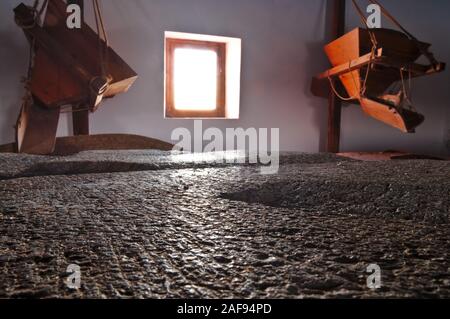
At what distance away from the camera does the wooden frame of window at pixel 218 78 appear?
411 centimetres

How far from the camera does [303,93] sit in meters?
4.55

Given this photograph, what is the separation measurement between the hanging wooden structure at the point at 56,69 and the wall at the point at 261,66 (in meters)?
0.60

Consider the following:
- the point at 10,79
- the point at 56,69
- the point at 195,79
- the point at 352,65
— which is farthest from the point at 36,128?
the point at 352,65

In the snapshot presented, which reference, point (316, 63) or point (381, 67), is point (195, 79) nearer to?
point (316, 63)

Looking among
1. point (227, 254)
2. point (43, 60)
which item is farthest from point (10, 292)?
point (43, 60)

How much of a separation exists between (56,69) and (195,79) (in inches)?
64.7

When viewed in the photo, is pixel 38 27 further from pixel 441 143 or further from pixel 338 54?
pixel 441 143

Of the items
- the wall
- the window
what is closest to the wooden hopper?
the wall

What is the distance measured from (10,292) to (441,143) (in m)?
5.74
